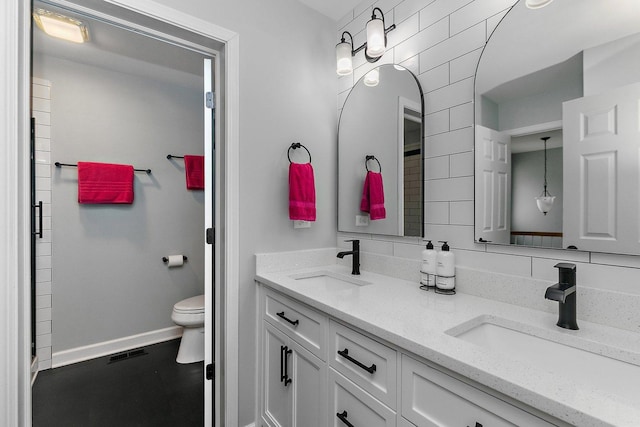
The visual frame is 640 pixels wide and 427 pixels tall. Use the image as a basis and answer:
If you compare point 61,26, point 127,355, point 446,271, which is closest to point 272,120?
point 446,271

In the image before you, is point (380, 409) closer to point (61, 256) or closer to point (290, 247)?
point (290, 247)

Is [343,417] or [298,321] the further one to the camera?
[298,321]

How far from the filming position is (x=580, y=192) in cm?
99

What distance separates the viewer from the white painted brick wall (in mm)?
1203

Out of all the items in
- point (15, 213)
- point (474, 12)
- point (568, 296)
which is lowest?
point (568, 296)

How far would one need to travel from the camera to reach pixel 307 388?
1.26 metres

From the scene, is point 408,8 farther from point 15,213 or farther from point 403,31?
point 15,213

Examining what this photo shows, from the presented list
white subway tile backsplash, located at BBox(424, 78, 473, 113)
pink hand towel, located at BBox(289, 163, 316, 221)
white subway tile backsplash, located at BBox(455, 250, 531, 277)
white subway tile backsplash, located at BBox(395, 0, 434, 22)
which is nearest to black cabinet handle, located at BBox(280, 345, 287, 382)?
pink hand towel, located at BBox(289, 163, 316, 221)

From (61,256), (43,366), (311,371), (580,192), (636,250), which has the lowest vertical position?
(43,366)

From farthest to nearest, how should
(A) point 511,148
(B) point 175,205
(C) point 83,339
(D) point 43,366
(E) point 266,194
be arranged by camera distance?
(B) point 175,205, (C) point 83,339, (D) point 43,366, (E) point 266,194, (A) point 511,148

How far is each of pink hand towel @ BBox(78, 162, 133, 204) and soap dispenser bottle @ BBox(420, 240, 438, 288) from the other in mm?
2422

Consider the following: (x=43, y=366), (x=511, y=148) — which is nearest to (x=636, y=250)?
(x=511, y=148)

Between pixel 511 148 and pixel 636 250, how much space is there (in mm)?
Answer: 499

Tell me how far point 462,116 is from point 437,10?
21.4 inches
